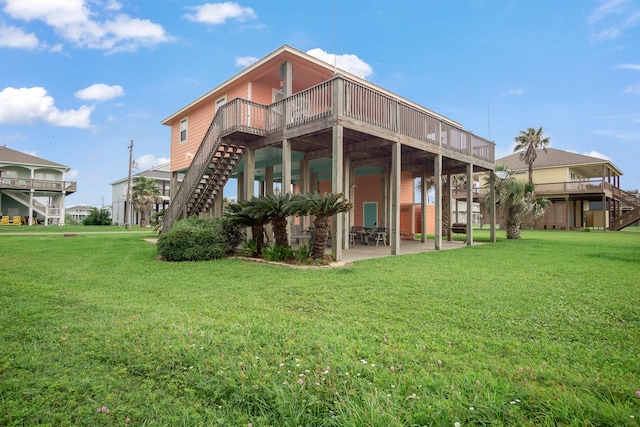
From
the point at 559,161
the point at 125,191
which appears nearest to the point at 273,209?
the point at 559,161

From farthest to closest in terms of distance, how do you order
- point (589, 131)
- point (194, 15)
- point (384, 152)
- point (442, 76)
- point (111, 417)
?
point (589, 131) → point (442, 76) → point (194, 15) → point (384, 152) → point (111, 417)

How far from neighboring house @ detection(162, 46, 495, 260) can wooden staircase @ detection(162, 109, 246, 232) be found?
40 mm

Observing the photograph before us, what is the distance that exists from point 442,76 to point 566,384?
2640cm

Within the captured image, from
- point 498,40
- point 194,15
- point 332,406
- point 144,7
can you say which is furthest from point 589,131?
point 332,406

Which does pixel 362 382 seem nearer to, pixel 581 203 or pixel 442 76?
pixel 442 76

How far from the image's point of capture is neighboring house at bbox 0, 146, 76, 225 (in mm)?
36188

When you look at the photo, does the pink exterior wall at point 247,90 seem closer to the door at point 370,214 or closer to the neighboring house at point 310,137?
the neighboring house at point 310,137

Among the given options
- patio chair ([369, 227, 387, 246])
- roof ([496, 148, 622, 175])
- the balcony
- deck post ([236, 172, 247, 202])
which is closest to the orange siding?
patio chair ([369, 227, 387, 246])

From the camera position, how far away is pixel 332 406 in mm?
2082

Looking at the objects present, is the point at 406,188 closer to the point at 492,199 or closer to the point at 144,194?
the point at 492,199

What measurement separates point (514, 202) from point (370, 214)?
766cm

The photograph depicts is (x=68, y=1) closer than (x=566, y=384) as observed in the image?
No

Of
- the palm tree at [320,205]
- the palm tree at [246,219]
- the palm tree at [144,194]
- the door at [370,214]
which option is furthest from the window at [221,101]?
the palm tree at [144,194]

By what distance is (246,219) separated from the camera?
986cm
